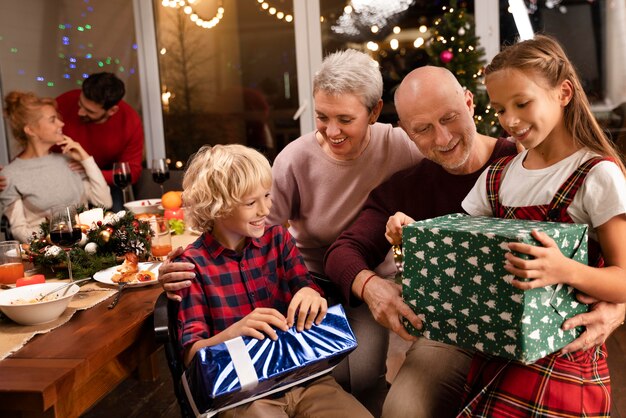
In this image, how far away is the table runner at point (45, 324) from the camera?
1.48 m

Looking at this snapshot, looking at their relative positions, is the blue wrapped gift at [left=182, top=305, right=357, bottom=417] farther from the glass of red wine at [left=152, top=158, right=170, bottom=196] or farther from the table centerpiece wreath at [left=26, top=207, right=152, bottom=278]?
the glass of red wine at [left=152, top=158, right=170, bottom=196]

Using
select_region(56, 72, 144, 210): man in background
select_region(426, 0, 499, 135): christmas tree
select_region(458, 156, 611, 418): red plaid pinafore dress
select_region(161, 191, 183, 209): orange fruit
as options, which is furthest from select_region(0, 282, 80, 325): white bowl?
select_region(426, 0, 499, 135): christmas tree

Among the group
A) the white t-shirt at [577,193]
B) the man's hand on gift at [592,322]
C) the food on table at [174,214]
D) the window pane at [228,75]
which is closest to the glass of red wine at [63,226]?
the food on table at [174,214]

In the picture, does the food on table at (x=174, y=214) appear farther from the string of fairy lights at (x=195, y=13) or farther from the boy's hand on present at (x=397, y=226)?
the string of fairy lights at (x=195, y=13)

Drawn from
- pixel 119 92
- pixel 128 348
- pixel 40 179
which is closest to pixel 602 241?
pixel 128 348

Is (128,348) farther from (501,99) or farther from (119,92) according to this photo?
(119,92)

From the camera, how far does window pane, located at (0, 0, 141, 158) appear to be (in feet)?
17.0

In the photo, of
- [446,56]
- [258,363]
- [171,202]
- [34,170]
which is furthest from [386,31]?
[258,363]

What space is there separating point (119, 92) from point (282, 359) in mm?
3182

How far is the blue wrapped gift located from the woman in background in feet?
7.40

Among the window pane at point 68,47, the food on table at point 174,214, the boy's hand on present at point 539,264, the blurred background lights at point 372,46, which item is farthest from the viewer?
the window pane at point 68,47

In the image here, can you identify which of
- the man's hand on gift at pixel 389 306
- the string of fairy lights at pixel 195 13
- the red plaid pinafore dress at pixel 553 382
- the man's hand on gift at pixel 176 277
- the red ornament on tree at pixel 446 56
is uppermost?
the string of fairy lights at pixel 195 13

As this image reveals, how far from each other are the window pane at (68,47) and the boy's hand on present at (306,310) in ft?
13.8

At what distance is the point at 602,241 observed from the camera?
1319mm
